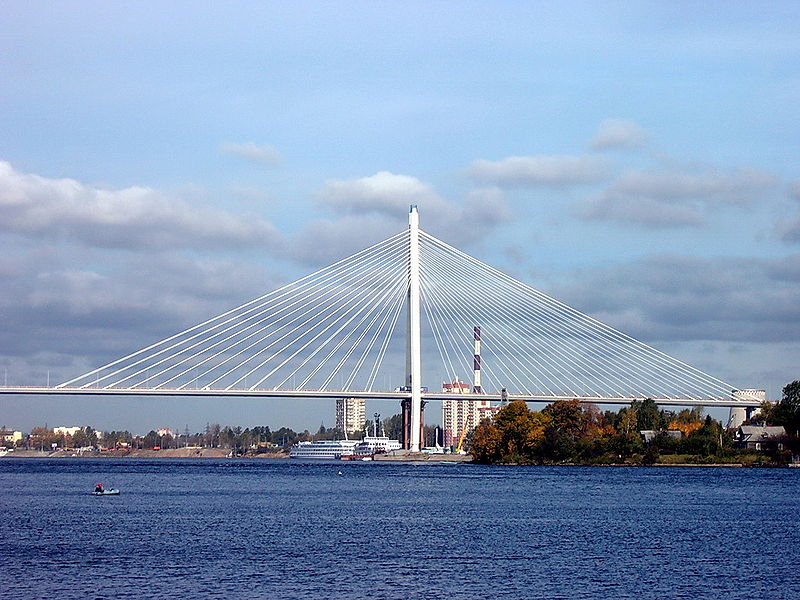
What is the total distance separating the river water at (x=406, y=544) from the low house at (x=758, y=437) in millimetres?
33037

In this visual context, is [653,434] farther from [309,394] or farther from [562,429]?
[309,394]

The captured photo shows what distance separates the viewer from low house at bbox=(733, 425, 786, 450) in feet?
311

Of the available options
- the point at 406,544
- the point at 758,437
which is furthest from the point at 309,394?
the point at 406,544

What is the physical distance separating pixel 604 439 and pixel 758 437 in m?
13.2

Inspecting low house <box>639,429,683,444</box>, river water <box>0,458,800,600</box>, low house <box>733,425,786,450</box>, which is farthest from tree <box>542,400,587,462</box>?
river water <box>0,458,800,600</box>

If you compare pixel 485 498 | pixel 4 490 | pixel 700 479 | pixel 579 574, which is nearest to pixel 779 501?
pixel 485 498

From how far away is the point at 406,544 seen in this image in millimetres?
35625

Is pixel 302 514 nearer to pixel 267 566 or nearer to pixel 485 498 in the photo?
pixel 485 498

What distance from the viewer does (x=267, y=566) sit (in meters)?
30.5

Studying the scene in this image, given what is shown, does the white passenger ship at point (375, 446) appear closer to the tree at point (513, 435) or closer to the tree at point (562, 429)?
the tree at point (513, 435)

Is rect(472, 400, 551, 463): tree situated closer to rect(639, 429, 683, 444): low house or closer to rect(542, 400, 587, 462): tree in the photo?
rect(542, 400, 587, 462): tree

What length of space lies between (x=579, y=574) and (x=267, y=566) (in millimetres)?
7807

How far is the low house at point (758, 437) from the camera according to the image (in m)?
94.7

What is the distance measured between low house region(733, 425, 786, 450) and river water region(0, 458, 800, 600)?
108 ft
